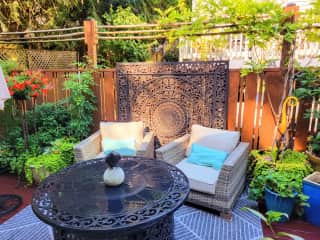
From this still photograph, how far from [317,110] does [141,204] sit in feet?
7.27

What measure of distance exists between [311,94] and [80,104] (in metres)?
2.84

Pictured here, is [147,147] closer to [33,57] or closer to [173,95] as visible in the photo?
[173,95]

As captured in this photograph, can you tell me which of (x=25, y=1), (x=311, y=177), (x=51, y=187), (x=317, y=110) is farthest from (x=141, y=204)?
(x=25, y=1)

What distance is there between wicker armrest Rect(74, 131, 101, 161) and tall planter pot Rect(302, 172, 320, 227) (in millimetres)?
2254

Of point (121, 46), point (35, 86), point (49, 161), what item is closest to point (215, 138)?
point (49, 161)

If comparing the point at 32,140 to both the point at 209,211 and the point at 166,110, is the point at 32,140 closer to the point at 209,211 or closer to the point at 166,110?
the point at 166,110

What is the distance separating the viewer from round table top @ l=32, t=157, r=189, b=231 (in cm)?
130

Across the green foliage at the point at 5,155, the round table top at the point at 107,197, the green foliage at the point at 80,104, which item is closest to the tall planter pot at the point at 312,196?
the round table top at the point at 107,197

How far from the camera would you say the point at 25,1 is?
5.58 m

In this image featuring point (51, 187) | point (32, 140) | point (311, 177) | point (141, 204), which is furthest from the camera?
point (32, 140)

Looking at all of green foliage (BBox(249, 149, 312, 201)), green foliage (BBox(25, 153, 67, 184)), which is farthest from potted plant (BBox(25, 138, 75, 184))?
green foliage (BBox(249, 149, 312, 201))

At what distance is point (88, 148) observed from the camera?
8.93ft

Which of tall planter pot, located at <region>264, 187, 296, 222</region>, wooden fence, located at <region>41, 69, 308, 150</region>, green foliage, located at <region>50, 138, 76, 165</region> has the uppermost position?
wooden fence, located at <region>41, 69, 308, 150</region>

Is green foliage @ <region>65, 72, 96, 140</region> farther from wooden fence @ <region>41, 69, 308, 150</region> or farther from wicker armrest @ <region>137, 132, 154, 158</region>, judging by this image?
wooden fence @ <region>41, 69, 308, 150</region>
